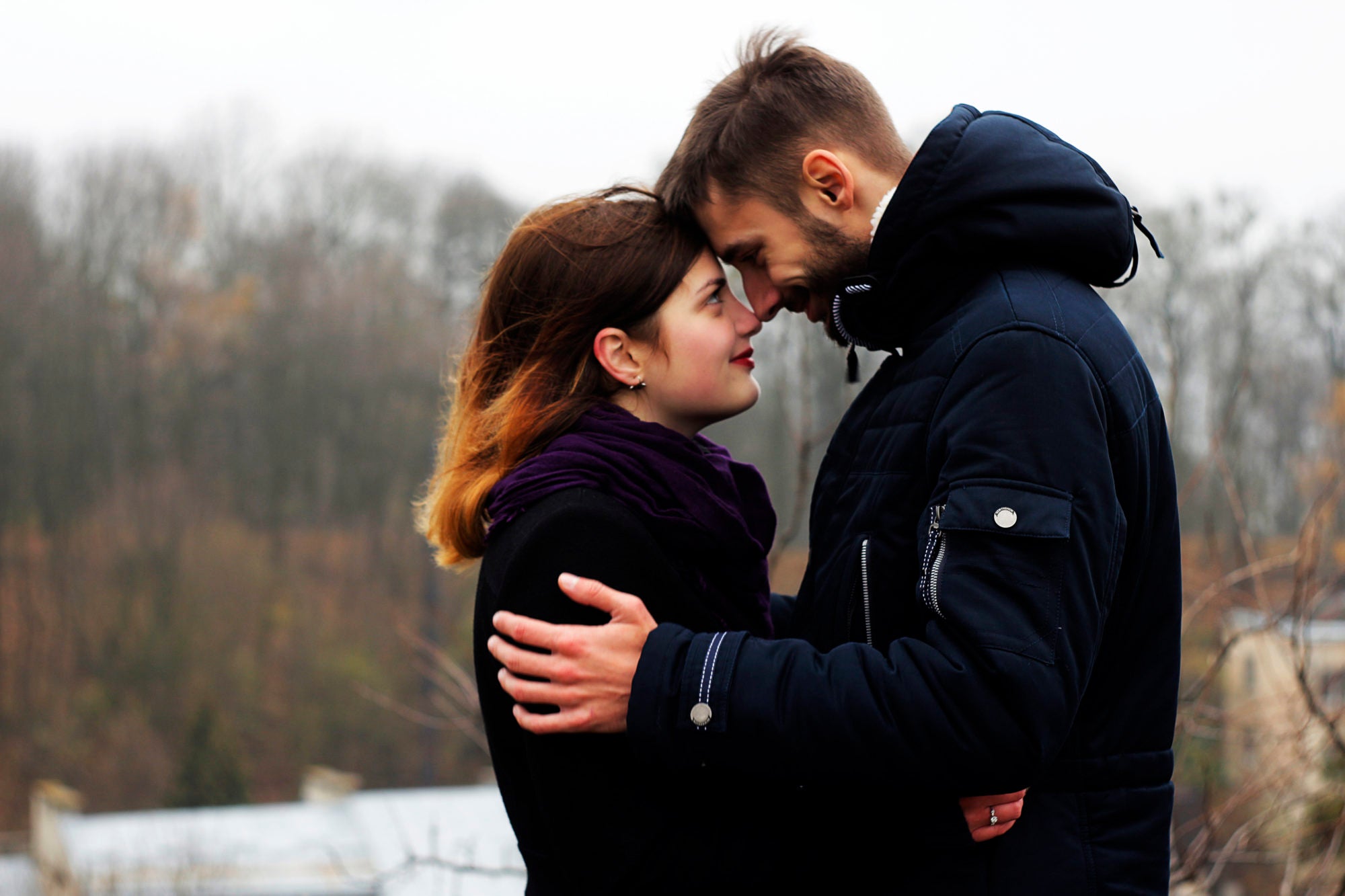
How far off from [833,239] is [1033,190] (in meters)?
0.37

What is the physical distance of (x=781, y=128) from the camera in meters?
1.74

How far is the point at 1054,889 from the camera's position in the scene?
4.54 feet

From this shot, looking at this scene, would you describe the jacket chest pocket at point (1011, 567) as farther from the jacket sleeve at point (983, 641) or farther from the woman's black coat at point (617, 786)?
the woman's black coat at point (617, 786)

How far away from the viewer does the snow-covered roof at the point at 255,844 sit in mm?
12156

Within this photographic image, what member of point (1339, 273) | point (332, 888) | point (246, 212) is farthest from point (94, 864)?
point (1339, 273)

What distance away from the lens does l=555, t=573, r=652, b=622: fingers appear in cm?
148

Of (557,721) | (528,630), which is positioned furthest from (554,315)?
(557,721)

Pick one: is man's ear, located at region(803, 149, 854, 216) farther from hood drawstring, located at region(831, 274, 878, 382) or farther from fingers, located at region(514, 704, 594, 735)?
fingers, located at region(514, 704, 594, 735)

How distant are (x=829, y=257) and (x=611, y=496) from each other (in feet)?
1.61

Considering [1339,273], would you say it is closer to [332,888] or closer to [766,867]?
[332,888]

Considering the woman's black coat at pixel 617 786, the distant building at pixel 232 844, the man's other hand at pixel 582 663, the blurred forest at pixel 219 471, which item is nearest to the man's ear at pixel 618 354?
the woman's black coat at pixel 617 786

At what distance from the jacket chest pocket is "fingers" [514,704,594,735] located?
1.57ft

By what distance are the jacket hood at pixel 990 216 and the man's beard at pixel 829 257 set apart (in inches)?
6.4

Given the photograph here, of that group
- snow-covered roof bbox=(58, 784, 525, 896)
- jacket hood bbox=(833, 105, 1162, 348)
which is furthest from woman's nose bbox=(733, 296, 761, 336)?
snow-covered roof bbox=(58, 784, 525, 896)
